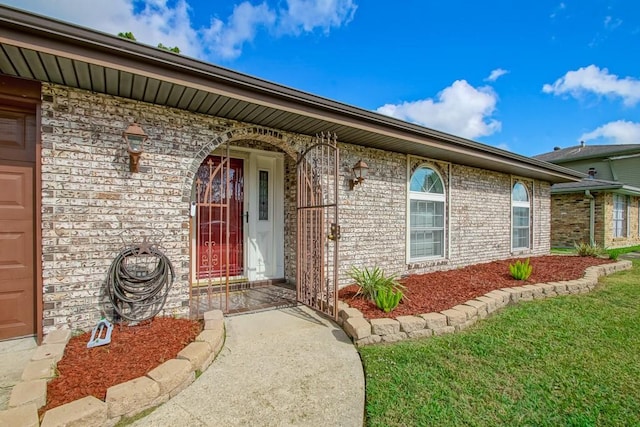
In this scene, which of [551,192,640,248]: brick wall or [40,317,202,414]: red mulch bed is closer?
[40,317,202,414]: red mulch bed

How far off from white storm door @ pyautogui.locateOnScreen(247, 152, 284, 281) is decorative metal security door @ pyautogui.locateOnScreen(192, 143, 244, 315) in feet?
0.56

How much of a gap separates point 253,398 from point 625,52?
1725 cm

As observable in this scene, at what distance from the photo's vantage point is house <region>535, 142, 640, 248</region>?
36.8 feet

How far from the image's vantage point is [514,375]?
8.63ft

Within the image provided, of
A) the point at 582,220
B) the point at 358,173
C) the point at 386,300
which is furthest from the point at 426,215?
the point at 582,220

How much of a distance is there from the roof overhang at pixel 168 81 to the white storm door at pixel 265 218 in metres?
1.18

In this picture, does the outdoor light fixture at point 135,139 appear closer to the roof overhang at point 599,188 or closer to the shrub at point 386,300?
the shrub at point 386,300

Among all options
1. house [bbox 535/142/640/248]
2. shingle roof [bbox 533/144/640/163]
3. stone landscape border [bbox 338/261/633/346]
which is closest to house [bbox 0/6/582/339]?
stone landscape border [bbox 338/261/633/346]

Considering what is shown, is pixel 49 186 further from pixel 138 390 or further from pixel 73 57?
pixel 138 390

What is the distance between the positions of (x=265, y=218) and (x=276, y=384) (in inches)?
132

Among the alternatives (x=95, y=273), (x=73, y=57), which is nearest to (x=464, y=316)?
(x=95, y=273)

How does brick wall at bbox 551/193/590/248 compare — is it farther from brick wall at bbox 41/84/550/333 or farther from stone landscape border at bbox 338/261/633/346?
brick wall at bbox 41/84/550/333

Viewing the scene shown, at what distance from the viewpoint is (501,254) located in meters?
7.92

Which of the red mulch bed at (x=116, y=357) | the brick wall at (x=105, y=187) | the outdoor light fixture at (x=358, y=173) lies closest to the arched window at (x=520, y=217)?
the outdoor light fixture at (x=358, y=173)
